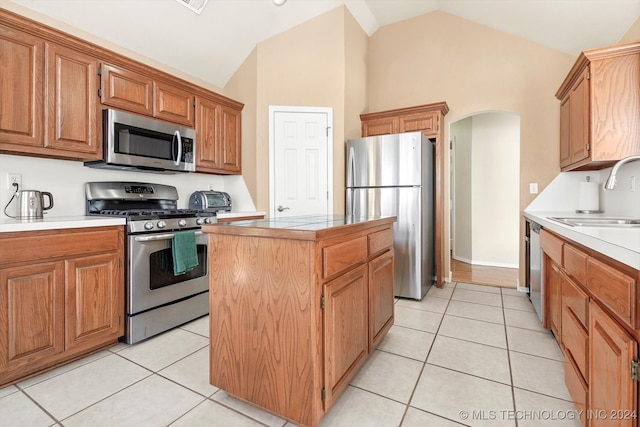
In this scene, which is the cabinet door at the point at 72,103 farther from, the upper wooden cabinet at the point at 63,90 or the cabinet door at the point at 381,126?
the cabinet door at the point at 381,126

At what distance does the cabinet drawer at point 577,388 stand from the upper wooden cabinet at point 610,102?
5.11 feet

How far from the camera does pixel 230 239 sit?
1.47 meters

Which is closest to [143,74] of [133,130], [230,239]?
[133,130]

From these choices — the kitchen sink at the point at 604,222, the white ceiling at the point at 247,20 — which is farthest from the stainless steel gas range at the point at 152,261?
the kitchen sink at the point at 604,222

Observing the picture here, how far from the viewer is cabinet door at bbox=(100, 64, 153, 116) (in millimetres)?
2396

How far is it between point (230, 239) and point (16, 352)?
1.44 metres

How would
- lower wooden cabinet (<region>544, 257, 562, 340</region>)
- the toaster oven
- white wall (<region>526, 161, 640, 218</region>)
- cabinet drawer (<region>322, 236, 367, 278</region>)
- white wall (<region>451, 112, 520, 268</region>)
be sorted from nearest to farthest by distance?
cabinet drawer (<region>322, 236, 367, 278</region>) < lower wooden cabinet (<region>544, 257, 562, 340</region>) < white wall (<region>526, 161, 640, 218</region>) < the toaster oven < white wall (<region>451, 112, 520, 268</region>)

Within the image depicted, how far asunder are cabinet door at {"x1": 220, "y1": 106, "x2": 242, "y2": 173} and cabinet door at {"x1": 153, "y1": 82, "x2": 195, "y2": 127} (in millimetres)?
427

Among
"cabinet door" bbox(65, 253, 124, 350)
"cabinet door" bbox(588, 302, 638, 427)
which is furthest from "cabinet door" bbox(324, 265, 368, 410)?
"cabinet door" bbox(65, 253, 124, 350)

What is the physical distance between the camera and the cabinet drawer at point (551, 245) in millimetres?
1742

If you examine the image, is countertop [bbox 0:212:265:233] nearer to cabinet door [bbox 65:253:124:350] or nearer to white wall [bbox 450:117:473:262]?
cabinet door [bbox 65:253:124:350]

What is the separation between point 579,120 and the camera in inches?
94.6

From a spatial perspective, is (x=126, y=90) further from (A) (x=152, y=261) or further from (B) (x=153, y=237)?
(A) (x=152, y=261)

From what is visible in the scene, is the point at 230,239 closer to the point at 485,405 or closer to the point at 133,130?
the point at 485,405
